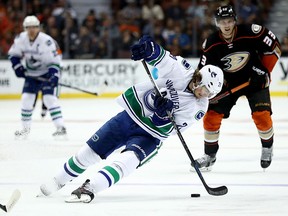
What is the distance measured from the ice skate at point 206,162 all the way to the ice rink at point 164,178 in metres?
0.06

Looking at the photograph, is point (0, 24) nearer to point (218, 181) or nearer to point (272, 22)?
point (272, 22)

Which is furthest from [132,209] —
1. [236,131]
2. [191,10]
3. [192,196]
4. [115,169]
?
[191,10]

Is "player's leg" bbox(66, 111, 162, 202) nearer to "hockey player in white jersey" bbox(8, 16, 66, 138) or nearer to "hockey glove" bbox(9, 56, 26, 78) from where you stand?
"hockey player in white jersey" bbox(8, 16, 66, 138)

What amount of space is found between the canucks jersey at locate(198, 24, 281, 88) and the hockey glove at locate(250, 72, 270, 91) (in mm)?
28

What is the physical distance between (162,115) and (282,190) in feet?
3.14

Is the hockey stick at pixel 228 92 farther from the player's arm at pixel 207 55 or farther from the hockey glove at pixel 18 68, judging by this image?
the hockey glove at pixel 18 68

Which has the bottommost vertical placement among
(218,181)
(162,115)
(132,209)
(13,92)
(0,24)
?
(13,92)

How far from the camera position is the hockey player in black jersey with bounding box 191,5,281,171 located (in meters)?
6.22

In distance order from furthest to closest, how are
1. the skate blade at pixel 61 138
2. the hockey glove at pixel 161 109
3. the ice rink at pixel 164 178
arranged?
the skate blade at pixel 61 138 < the hockey glove at pixel 161 109 < the ice rink at pixel 164 178

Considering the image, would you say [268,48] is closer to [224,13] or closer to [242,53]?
[242,53]

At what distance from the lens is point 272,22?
15.1 metres

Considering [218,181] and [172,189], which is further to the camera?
[218,181]

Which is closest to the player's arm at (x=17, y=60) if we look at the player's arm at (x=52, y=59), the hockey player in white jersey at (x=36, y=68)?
the hockey player in white jersey at (x=36, y=68)

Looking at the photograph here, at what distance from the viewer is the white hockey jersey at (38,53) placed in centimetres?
896
